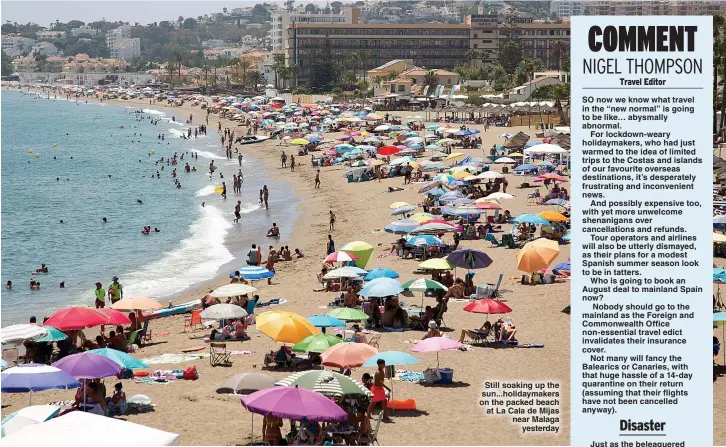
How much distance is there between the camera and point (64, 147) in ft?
275

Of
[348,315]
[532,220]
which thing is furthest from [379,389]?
[532,220]

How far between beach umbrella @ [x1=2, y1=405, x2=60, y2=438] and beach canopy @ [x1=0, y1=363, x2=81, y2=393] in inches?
31.1

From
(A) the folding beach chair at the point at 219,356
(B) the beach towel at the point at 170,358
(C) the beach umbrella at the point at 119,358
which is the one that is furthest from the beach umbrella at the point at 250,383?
(B) the beach towel at the point at 170,358

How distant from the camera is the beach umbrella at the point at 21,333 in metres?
15.1

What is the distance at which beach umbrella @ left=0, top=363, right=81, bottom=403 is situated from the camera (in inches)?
481

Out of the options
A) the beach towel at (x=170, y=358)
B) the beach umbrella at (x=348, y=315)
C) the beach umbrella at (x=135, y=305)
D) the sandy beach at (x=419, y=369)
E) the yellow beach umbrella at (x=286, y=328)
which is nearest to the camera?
the sandy beach at (x=419, y=369)

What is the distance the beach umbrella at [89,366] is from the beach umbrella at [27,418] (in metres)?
1.17

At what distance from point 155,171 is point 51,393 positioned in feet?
147

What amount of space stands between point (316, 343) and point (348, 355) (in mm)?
1320

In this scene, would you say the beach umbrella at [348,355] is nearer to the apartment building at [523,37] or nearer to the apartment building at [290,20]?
the apartment building at [523,37]

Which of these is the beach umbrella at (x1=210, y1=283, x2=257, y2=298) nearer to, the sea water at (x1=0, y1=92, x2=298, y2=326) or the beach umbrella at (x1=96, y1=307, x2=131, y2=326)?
the beach umbrella at (x1=96, y1=307, x2=131, y2=326)

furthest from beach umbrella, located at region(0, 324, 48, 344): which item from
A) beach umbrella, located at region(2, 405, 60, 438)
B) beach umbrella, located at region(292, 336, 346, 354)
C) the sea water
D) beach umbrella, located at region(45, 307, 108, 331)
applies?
the sea water

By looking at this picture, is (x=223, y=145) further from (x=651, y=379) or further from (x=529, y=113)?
(x=651, y=379)

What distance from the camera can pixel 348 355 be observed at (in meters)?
13.0
